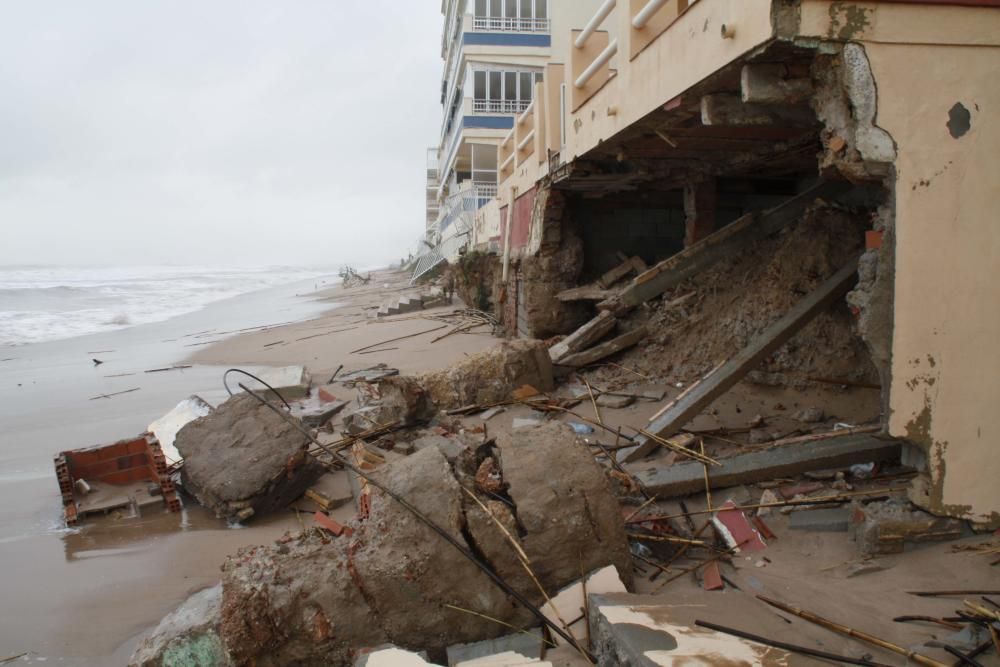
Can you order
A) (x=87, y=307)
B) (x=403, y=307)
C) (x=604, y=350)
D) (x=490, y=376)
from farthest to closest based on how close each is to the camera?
(x=87, y=307)
(x=403, y=307)
(x=604, y=350)
(x=490, y=376)

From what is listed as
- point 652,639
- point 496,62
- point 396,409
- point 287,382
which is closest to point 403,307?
point 287,382

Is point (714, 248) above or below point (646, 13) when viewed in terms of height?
below

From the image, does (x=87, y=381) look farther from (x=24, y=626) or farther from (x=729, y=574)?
(x=729, y=574)

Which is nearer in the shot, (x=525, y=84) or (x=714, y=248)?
(x=714, y=248)

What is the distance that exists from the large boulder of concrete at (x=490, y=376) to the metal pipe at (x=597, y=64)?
3258 millimetres

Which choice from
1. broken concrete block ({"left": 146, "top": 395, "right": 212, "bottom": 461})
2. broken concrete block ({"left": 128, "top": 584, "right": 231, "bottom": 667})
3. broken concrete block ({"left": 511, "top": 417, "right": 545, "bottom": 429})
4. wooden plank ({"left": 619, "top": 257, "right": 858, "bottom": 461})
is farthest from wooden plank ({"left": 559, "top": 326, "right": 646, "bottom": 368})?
broken concrete block ({"left": 128, "top": 584, "right": 231, "bottom": 667})

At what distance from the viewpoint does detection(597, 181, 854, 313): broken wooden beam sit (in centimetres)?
738

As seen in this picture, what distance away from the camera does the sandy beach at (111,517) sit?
402 centimetres

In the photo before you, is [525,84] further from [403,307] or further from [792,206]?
[792,206]

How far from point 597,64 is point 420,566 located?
5783 mm

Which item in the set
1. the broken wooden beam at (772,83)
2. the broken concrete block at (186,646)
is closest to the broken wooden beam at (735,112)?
the broken wooden beam at (772,83)

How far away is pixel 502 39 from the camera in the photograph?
92.0 feet

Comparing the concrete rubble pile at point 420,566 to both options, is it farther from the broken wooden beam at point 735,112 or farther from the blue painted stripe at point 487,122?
the blue painted stripe at point 487,122

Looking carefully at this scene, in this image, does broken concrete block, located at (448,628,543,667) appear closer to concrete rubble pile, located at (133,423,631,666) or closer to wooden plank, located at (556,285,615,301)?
concrete rubble pile, located at (133,423,631,666)
